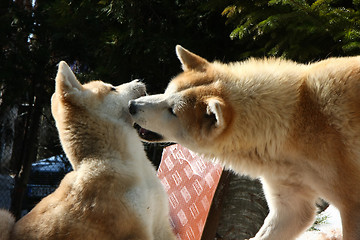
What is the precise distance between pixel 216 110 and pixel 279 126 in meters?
0.48

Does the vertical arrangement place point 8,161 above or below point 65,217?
below

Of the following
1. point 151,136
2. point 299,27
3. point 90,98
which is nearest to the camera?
point 151,136

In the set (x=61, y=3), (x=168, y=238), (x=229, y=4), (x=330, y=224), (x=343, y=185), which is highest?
(x=61, y=3)

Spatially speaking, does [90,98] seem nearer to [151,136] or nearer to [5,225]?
[151,136]

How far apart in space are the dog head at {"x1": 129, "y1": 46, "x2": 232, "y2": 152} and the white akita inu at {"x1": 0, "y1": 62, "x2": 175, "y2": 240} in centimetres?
32

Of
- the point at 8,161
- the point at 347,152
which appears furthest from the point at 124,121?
the point at 8,161

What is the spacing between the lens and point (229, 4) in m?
5.04

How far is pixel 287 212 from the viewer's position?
340cm

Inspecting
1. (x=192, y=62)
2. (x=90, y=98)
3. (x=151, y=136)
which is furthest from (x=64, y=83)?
(x=192, y=62)

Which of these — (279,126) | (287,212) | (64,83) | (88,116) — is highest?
(64,83)

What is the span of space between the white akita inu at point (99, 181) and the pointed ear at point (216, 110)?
860 millimetres

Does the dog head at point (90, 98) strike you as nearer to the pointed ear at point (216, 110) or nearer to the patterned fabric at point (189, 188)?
the patterned fabric at point (189, 188)

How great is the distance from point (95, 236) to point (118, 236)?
170 millimetres

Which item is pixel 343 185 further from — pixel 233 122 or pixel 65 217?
pixel 65 217
